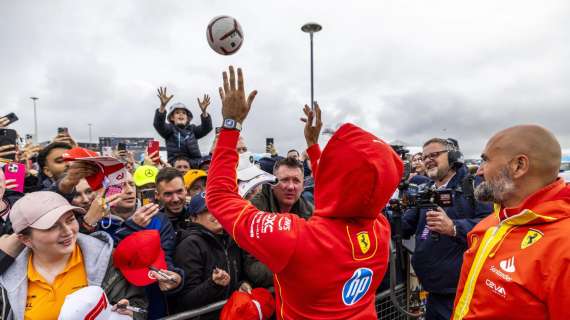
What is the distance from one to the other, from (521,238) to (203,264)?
2050mm

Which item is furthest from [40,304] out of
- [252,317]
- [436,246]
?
[436,246]

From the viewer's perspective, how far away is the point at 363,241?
6.00ft

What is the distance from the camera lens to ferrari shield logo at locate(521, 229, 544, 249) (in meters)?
1.61

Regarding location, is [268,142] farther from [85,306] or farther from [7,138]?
[85,306]

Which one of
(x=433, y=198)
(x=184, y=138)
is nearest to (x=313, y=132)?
(x=433, y=198)

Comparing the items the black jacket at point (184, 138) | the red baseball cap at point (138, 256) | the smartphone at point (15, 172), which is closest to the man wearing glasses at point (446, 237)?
the red baseball cap at point (138, 256)

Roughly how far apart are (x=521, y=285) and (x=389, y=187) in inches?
27.2

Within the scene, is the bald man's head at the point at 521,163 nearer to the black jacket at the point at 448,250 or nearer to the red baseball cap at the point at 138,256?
the black jacket at the point at 448,250

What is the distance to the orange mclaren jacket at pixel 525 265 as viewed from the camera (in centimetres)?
146

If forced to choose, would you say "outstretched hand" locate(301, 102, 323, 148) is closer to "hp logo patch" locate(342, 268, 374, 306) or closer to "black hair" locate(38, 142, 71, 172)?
"hp logo patch" locate(342, 268, 374, 306)

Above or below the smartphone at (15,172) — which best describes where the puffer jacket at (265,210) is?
below

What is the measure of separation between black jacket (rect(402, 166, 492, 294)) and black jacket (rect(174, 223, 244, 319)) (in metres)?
Result: 1.67

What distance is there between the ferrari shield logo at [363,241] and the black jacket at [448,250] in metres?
1.42

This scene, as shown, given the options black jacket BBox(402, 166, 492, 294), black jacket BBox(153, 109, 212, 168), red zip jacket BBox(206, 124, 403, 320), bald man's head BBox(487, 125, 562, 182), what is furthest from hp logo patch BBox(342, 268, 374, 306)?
black jacket BBox(153, 109, 212, 168)
